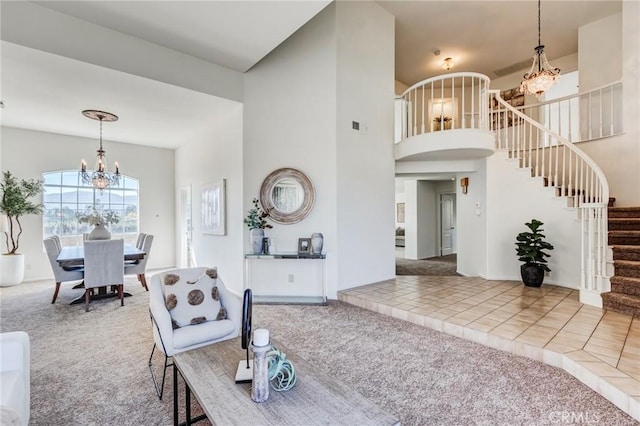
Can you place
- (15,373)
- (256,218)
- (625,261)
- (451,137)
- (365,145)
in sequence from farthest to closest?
(365,145)
(451,137)
(256,218)
(625,261)
(15,373)

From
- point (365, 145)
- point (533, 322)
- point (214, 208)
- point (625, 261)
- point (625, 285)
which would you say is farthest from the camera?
point (214, 208)

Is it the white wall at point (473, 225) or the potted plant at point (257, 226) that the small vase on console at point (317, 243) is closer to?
the potted plant at point (257, 226)

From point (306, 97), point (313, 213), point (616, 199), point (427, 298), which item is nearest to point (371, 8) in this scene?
point (306, 97)

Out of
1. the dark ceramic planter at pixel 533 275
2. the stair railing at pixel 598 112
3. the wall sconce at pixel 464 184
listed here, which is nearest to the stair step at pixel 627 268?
the dark ceramic planter at pixel 533 275

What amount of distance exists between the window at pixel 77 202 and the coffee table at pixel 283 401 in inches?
263

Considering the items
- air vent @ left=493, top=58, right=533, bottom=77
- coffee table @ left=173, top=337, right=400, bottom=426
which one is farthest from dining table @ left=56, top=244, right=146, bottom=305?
air vent @ left=493, top=58, right=533, bottom=77

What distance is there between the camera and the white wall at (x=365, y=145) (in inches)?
187

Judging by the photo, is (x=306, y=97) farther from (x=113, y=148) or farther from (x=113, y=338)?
(x=113, y=148)

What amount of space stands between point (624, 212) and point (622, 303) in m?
1.90

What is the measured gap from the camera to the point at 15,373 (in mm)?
1735

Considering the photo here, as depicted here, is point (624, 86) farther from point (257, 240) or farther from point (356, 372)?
point (257, 240)

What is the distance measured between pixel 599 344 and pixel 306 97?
4598 mm

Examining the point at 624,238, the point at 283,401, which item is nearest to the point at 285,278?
the point at 283,401

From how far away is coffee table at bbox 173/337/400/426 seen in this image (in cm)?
134
